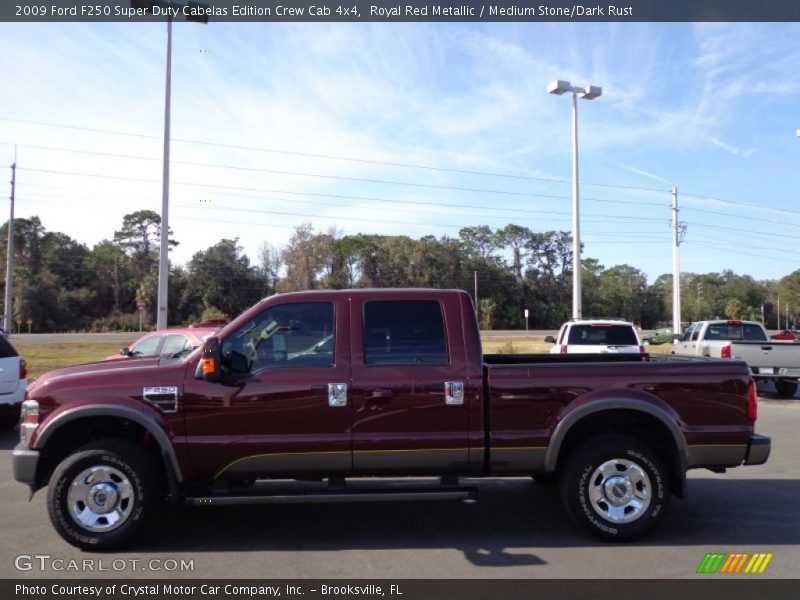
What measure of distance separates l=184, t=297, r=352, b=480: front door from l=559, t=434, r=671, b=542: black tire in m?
1.86

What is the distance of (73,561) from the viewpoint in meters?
4.89

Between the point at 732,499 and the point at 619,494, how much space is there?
2127 millimetres

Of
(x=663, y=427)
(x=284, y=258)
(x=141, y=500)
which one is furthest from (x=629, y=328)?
(x=284, y=258)

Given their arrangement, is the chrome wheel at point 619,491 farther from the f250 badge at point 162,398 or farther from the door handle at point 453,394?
the f250 badge at point 162,398

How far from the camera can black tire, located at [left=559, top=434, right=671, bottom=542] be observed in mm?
5238

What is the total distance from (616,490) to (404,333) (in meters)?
2.13

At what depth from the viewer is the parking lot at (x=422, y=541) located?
469 centimetres

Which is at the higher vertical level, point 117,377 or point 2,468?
point 117,377

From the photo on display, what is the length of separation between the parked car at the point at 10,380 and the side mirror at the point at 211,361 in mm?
6778

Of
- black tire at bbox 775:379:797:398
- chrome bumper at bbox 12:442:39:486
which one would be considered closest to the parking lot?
chrome bumper at bbox 12:442:39:486

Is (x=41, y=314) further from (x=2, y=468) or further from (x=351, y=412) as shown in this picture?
(x=351, y=412)

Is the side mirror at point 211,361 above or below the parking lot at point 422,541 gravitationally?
above

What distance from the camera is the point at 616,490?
5273 millimetres

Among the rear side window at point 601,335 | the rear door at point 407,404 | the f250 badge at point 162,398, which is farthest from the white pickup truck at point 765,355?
the f250 badge at point 162,398
